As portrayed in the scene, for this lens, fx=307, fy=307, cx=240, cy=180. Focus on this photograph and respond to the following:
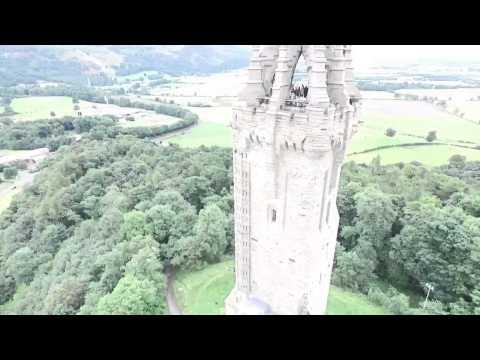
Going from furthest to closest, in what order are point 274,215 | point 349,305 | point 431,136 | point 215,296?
point 431,136
point 215,296
point 349,305
point 274,215

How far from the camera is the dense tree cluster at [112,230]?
111 ft

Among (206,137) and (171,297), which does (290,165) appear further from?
(206,137)

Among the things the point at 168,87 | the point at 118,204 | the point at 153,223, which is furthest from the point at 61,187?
the point at 168,87

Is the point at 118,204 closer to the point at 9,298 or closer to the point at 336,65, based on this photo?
the point at 9,298

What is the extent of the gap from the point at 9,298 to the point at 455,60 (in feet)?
663

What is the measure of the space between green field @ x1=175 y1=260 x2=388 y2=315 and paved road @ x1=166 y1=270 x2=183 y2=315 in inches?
19.4

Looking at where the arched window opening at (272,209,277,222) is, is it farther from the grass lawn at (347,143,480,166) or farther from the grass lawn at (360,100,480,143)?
the grass lawn at (360,100,480,143)

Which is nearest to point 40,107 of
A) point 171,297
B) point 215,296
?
point 171,297

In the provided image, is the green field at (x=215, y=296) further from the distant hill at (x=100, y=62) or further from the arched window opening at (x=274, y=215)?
the distant hill at (x=100, y=62)

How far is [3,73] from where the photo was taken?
5566 inches

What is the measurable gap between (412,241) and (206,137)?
62261 mm

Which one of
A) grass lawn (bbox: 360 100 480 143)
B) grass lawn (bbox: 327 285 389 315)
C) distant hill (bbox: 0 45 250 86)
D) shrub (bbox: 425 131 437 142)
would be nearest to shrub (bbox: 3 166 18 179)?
grass lawn (bbox: 327 285 389 315)

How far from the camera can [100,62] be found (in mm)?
166500

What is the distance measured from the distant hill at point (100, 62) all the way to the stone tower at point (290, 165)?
125802mm
